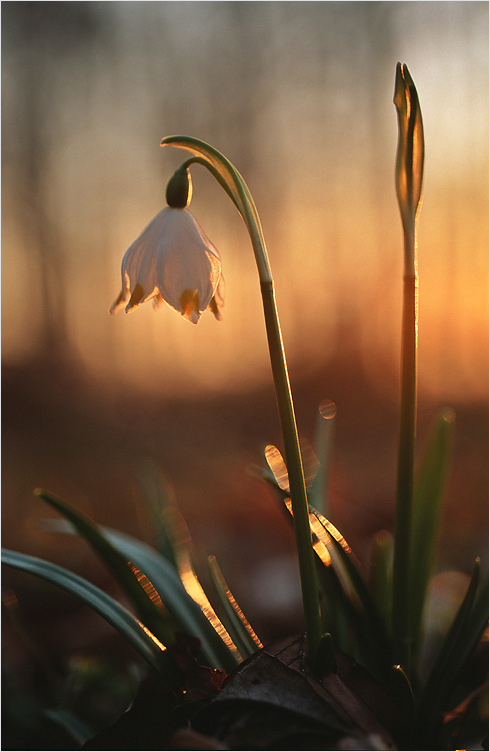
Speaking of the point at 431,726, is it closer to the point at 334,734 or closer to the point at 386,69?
the point at 334,734

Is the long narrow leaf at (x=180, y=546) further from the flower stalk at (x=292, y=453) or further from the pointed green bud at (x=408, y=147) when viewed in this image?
the pointed green bud at (x=408, y=147)

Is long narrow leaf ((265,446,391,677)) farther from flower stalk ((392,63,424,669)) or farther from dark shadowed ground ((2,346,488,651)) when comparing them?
dark shadowed ground ((2,346,488,651))

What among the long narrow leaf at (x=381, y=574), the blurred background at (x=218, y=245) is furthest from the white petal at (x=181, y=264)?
the blurred background at (x=218, y=245)

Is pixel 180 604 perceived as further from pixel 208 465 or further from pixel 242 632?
pixel 208 465

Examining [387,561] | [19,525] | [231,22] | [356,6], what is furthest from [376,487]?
[231,22]

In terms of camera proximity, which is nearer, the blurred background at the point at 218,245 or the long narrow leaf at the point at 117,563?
the long narrow leaf at the point at 117,563

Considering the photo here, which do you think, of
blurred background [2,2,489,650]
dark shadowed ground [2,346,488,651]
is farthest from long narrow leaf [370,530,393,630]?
blurred background [2,2,489,650]

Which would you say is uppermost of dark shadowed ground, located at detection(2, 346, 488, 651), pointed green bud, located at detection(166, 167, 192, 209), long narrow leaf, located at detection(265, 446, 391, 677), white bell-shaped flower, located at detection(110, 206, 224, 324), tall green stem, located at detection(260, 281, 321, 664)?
pointed green bud, located at detection(166, 167, 192, 209)
